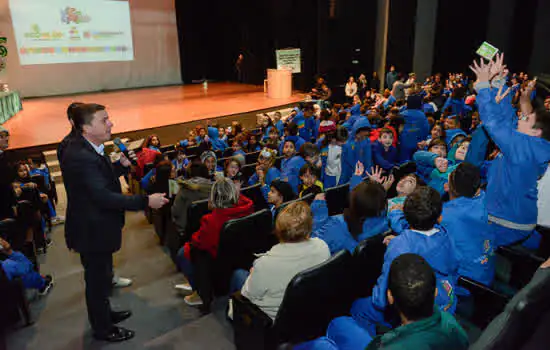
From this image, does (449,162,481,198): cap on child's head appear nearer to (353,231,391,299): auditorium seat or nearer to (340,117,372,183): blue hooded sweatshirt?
(353,231,391,299): auditorium seat

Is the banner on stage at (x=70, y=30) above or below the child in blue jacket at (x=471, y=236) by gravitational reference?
above

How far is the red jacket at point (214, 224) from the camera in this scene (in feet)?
8.67

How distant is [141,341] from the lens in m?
2.56

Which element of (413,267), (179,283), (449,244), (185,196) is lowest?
(179,283)

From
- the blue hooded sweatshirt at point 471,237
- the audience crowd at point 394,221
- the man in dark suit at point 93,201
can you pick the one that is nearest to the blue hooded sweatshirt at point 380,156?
the audience crowd at point 394,221

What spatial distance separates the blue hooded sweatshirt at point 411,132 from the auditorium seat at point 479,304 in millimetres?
3278

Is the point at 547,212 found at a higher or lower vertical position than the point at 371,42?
lower

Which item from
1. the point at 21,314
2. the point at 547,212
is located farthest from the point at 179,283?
the point at 547,212

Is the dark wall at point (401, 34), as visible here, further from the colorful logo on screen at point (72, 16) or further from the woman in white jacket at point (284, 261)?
the woman in white jacket at point (284, 261)

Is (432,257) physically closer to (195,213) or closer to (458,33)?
(195,213)

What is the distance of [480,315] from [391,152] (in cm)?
283

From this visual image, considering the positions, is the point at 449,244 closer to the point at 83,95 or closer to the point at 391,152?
the point at 391,152

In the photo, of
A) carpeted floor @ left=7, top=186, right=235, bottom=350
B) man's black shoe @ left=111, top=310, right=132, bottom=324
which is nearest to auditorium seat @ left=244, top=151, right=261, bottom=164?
carpeted floor @ left=7, top=186, right=235, bottom=350

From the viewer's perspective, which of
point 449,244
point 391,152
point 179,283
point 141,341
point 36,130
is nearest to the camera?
point 449,244
